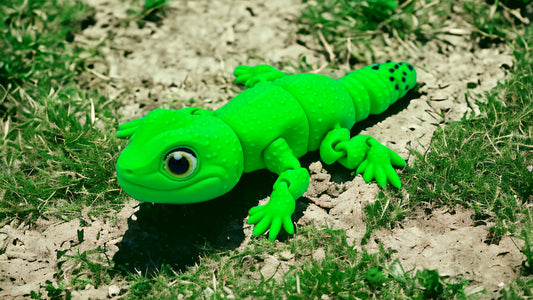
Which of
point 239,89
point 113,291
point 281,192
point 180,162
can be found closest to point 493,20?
point 239,89

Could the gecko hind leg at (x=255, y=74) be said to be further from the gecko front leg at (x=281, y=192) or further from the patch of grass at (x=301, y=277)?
the patch of grass at (x=301, y=277)

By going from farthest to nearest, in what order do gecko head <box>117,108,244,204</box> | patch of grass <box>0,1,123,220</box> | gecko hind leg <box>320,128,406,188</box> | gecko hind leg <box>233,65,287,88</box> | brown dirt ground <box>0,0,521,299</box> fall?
gecko hind leg <box>233,65,287,88</box> → patch of grass <box>0,1,123,220</box> → gecko hind leg <box>320,128,406,188</box> → brown dirt ground <box>0,0,521,299</box> → gecko head <box>117,108,244,204</box>

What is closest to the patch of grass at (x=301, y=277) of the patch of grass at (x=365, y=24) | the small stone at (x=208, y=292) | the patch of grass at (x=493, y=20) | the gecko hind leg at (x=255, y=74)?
the small stone at (x=208, y=292)

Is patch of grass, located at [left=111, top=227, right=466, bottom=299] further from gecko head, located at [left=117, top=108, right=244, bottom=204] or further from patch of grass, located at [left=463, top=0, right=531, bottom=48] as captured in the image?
patch of grass, located at [left=463, top=0, right=531, bottom=48]

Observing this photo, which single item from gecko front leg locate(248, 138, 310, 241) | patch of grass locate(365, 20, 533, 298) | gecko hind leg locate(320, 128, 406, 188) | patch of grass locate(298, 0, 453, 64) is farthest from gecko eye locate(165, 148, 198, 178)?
patch of grass locate(298, 0, 453, 64)

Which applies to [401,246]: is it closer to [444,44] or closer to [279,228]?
[279,228]

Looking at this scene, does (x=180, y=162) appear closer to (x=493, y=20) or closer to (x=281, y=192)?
(x=281, y=192)
